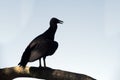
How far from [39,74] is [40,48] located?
2.81ft

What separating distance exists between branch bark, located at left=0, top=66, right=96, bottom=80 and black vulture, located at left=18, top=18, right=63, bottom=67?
0.20 metres

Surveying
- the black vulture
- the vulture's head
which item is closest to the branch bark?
the black vulture

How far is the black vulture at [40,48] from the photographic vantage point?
23.1ft

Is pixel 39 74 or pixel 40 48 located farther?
pixel 40 48

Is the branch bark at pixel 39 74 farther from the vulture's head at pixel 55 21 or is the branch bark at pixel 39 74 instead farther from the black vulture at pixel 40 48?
Result: the vulture's head at pixel 55 21

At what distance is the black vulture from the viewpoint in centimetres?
703

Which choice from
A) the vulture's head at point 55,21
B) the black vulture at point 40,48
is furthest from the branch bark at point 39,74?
the vulture's head at point 55,21

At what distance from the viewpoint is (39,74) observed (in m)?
6.58

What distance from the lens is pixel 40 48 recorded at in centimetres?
721

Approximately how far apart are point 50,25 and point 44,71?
190 centimetres

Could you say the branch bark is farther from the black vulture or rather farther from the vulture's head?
the vulture's head

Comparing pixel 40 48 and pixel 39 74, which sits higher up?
pixel 40 48

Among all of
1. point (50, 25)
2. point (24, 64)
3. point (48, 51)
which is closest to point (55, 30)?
point (50, 25)

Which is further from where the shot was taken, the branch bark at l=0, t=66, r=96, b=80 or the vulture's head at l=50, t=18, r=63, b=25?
the vulture's head at l=50, t=18, r=63, b=25
